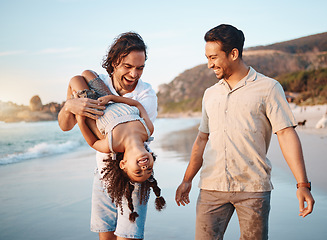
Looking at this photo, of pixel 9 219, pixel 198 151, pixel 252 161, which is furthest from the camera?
pixel 9 219

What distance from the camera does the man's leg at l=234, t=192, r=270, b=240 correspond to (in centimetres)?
254

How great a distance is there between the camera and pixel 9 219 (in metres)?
5.06

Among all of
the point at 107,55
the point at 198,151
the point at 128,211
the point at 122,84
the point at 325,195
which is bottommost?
the point at 325,195

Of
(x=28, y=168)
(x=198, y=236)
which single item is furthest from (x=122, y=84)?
(x=28, y=168)

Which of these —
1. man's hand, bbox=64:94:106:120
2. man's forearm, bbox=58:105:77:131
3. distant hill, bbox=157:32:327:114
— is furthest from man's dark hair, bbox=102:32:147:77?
distant hill, bbox=157:32:327:114

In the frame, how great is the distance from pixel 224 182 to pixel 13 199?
194 inches

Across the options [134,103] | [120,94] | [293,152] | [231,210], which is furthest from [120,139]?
[293,152]

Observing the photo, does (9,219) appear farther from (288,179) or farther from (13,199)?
(288,179)

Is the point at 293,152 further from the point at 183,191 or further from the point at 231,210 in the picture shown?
the point at 183,191

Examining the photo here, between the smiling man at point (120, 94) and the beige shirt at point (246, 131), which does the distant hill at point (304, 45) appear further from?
the smiling man at point (120, 94)

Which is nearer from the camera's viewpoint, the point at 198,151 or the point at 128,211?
the point at 128,211

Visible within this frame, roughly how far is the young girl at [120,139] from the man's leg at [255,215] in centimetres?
73

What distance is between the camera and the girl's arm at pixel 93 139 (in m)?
2.59

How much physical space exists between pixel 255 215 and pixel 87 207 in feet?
12.0
